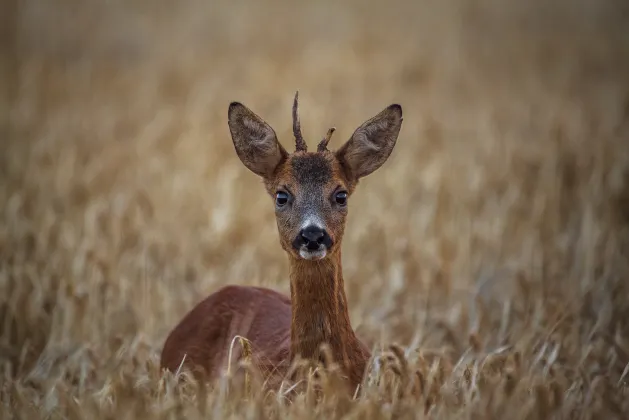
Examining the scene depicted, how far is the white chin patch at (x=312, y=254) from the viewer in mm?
5852

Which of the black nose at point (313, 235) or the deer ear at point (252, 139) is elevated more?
the deer ear at point (252, 139)

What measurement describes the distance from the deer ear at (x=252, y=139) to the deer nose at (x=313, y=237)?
631 mm

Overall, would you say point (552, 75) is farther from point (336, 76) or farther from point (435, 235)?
point (435, 235)

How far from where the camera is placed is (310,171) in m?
6.14

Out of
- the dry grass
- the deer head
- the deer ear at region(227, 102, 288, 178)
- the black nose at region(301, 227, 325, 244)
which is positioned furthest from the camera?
the deer ear at region(227, 102, 288, 178)

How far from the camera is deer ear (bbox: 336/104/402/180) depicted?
6.35m

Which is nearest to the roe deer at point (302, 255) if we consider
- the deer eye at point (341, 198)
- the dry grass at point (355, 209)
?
the deer eye at point (341, 198)

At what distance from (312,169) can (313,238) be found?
0.46 meters

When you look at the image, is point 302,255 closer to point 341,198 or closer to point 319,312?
point 319,312

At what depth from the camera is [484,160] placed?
1103 cm

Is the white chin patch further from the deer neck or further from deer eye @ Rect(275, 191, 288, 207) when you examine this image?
deer eye @ Rect(275, 191, 288, 207)

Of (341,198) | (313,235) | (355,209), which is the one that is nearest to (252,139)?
(341,198)

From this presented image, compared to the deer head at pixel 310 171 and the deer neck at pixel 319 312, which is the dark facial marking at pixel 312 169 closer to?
the deer head at pixel 310 171

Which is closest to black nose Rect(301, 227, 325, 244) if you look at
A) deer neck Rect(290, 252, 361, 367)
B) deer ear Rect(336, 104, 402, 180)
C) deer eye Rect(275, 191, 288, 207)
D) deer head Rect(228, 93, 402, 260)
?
deer head Rect(228, 93, 402, 260)
